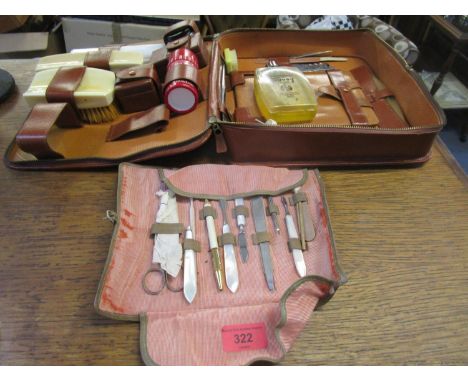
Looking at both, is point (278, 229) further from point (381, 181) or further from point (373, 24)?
point (373, 24)

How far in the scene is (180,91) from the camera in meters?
0.62

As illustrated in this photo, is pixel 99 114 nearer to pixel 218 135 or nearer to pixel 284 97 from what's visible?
pixel 218 135

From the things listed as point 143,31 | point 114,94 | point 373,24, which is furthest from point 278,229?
point 143,31

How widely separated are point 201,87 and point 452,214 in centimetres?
51

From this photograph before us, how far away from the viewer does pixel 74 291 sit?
46cm

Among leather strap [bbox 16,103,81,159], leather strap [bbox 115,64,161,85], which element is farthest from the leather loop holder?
leather strap [bbox 16,103,81,159]

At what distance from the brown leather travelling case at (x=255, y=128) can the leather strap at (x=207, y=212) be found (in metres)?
0.12

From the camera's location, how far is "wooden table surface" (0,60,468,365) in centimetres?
41

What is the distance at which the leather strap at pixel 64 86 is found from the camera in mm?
594

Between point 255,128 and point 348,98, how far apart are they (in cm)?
28

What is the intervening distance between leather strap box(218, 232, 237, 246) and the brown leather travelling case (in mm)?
156

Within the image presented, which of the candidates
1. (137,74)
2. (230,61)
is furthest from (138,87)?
(230,61)

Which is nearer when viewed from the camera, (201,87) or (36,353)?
(36,353)

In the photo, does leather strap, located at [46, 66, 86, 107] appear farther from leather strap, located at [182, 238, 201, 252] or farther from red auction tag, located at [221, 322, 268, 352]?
red auction tag, located at [221, 322, 268, 352]
